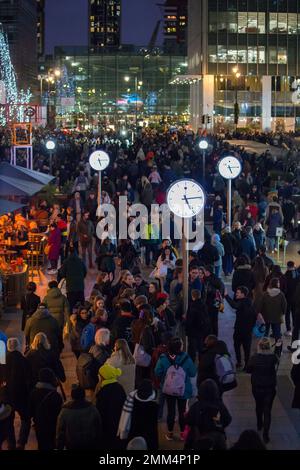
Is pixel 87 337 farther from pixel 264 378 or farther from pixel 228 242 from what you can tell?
pixel 228 242

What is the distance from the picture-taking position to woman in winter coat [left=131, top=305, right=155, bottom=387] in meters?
9.73

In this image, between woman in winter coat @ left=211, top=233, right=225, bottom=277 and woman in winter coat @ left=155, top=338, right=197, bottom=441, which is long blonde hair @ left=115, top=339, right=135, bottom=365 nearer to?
woman in winter coat @ left=155, top=338, right=197, bottom=441

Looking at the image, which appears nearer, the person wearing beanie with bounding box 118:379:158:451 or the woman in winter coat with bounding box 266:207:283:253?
the person wearing beanie with bounding box 118:379:158:451

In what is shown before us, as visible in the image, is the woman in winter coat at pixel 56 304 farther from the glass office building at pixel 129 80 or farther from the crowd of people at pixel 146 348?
the glass office building at pixel 129 80

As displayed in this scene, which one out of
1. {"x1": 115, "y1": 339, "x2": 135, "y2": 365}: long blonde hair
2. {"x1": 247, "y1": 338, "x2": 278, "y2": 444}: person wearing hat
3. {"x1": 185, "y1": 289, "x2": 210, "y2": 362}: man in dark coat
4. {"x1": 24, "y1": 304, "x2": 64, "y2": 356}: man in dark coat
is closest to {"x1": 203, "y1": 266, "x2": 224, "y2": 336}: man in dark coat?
{"x1": 185, "y1": 289, "x2": 210, "y2": 362}: man in dark coat

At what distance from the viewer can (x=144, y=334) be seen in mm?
9766

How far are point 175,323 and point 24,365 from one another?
287 centimetres

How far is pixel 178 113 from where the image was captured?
387 ft

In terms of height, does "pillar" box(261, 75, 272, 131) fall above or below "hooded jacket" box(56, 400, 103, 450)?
above

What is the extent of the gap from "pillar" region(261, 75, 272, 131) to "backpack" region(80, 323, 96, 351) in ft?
226

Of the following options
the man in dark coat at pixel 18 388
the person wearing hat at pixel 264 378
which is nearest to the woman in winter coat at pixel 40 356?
the man in dark coat at pixel 18 388

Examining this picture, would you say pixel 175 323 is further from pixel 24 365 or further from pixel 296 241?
pixel 296 241

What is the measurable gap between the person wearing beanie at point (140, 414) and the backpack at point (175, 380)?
140 centimetres

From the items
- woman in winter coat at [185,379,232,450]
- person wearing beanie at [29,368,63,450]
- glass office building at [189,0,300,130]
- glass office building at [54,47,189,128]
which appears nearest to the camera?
woman in winter coat at [185,379,232,450]
